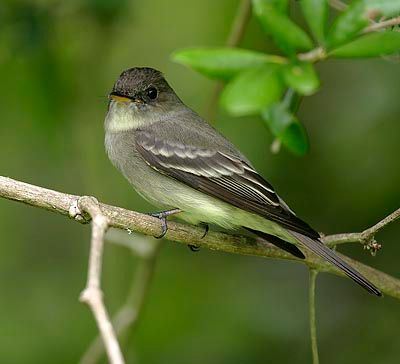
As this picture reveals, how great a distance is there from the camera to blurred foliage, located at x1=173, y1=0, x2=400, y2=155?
246 centimetres

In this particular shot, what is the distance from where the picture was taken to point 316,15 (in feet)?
8.48

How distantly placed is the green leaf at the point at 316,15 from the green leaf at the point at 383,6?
0.44 ft

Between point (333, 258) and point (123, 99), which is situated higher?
point (123, 99)

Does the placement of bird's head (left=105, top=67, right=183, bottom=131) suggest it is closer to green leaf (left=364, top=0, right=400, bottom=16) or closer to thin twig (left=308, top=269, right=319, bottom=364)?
thin twig (left=308, top=269, right=319, bottom=364)

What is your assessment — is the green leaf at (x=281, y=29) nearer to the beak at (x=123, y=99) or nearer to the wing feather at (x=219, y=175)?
the wing feather at (x=219, y=175)

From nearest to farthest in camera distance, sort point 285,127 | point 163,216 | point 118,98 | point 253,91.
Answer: point 253,91
point 285,127
point 163,216
point 118,98

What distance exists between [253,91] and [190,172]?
1.68 meters

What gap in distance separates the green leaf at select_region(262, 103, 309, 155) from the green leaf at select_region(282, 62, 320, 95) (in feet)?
2.06

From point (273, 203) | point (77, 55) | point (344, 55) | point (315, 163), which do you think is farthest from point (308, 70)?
point (77, 55)

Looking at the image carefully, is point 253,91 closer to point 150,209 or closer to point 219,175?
point 219,175

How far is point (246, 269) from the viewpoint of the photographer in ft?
17.5

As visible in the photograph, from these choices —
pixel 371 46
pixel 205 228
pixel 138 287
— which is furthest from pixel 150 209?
pixel 371 46

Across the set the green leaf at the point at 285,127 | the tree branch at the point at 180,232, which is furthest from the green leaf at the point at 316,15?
the tree branch at the point at 180,232

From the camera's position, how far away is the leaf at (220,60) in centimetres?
255
